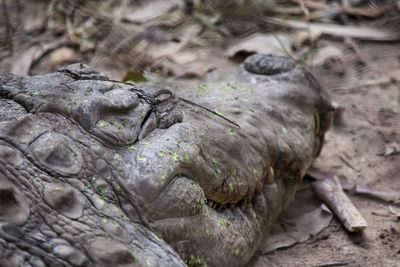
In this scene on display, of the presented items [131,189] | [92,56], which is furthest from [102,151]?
[92,56]

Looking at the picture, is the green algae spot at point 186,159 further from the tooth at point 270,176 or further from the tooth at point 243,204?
the tooth at point 270,176

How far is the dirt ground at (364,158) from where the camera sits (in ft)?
6.75

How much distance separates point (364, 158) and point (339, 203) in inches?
19.3

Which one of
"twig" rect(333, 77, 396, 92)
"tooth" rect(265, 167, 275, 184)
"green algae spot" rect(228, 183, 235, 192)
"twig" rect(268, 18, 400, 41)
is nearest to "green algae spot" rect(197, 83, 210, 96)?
"tooth" rect(265, 167, 275, 184)

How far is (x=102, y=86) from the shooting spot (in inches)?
66.6

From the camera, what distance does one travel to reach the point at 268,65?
2391mm

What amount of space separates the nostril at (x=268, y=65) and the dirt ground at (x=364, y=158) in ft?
1.68

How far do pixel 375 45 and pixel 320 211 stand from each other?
68.2 inches

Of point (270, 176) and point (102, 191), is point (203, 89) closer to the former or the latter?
point (270, 176)

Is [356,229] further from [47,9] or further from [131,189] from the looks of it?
[47,9]

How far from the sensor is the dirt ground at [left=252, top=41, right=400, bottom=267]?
206 centimetres

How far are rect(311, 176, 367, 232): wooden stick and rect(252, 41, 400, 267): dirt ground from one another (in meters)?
0.03

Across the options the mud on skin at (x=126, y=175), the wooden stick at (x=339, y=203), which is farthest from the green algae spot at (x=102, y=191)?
the wooden stick at (x=339, y=203)

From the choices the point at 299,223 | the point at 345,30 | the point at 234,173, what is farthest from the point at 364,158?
the point at 345,30
